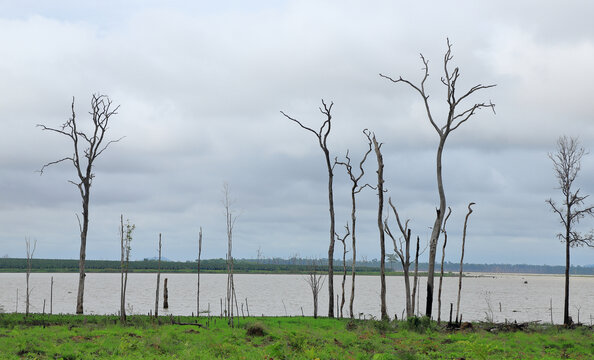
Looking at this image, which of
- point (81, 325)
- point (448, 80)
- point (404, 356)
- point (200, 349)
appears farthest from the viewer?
point (448, 80)

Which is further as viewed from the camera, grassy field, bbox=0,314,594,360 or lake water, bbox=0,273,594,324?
lake water, bbox=0,273,594,324

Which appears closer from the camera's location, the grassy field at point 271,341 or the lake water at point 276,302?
the grassy field at point 271,341

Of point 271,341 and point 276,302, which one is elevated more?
point 271,341

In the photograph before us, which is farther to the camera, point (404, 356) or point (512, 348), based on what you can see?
point (512, 348)

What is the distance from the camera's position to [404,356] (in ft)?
70.7

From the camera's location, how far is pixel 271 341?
27.3 metres

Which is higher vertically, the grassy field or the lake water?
the grassy field

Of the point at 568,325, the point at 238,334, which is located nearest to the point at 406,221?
the point at 568,325

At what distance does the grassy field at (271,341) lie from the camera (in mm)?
22328

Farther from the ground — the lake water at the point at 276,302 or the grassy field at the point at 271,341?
the grassy field at the point at 271,341

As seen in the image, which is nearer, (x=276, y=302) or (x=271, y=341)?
(x=271, y=341)

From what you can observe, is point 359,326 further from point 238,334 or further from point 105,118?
point 105,118

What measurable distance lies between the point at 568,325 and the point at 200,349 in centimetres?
2735

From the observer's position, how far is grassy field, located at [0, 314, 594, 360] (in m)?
22.3
